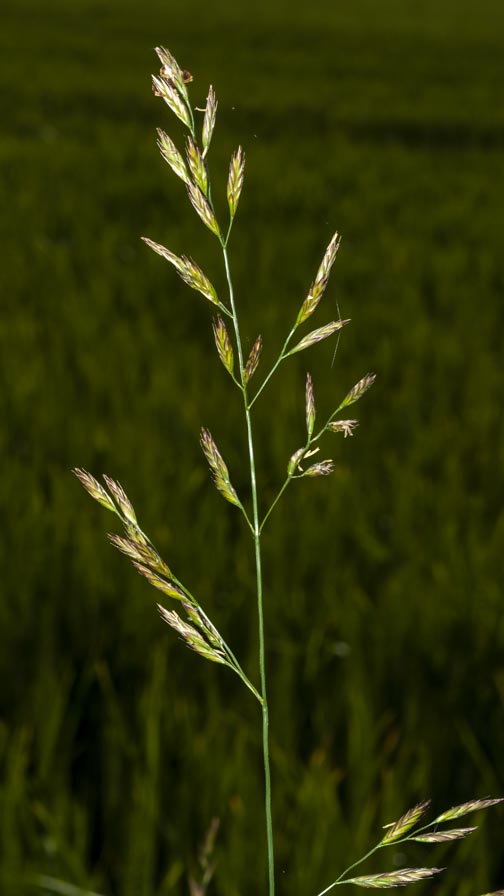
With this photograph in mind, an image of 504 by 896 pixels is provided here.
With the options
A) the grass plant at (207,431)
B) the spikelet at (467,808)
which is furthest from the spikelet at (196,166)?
the spikelet at (467,808)

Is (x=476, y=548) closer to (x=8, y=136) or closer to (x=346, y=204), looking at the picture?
(x=346, y=204)

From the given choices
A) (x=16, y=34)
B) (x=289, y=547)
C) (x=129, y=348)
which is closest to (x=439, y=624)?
(x=289, y=547)

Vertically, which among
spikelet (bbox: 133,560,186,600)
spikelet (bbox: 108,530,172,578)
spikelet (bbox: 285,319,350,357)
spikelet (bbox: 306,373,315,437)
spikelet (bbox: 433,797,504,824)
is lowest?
spikelet (bbox: 433,797,504,824)

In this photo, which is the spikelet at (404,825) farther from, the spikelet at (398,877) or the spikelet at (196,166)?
the spikelet at (196,166)

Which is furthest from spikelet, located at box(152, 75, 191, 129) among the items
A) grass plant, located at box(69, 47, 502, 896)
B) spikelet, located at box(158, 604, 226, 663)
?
spikelet, located at box(158, 604, 226, 663)

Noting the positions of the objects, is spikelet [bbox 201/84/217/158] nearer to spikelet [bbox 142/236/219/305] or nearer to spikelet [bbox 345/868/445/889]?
spikelet [bbox 142/236/219/305]

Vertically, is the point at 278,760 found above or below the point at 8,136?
above

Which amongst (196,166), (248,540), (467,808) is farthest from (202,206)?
(248,540)

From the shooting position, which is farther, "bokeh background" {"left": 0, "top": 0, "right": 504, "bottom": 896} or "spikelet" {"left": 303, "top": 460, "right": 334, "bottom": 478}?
"bokeh background" {"left": 0, "top": 0, "right": 504, "bottom": 896}

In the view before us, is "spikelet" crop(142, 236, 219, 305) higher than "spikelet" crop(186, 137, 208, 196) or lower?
lower
